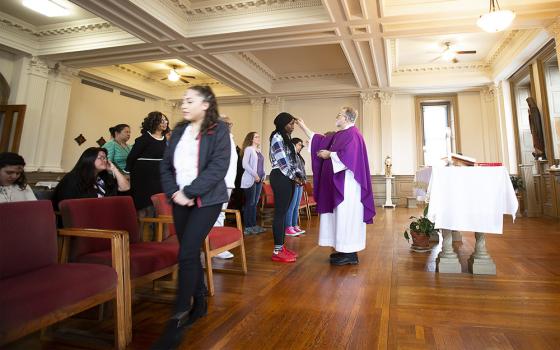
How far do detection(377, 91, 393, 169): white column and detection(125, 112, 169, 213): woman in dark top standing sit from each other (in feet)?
24.9

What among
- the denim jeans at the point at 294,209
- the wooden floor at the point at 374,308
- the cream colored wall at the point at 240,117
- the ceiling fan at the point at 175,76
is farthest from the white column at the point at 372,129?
the wooden floor at the point at 374,308

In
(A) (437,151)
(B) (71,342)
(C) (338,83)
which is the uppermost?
(C) (338,83)

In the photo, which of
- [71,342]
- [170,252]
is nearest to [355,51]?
[170,252]

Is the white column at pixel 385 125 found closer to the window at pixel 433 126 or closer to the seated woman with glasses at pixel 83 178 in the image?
the window at pixel 433 126

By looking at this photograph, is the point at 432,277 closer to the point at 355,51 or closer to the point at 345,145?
the point at 345,145

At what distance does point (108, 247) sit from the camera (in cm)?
179

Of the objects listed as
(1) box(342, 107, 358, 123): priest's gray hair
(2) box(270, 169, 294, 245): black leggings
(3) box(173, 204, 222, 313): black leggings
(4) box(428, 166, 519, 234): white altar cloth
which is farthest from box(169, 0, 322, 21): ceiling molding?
(3) box(173, 204, 222, 313): black leggings

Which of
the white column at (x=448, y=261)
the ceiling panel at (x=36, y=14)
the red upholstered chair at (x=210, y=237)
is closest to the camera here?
the red upholstered chair at (x=210, y=237)

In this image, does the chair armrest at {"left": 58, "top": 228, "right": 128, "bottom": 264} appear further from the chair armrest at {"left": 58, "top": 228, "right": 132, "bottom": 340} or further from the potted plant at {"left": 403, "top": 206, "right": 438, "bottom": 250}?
the potted plant at {"left": 403, "top": 206, "right": 438, "bottom": 250}

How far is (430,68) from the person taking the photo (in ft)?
27.9

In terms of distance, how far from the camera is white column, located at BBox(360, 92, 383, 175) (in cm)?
929

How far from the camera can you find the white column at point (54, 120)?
282 inches

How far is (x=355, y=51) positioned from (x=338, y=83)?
262 cm

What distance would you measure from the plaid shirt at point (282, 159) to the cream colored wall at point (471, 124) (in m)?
7.95
